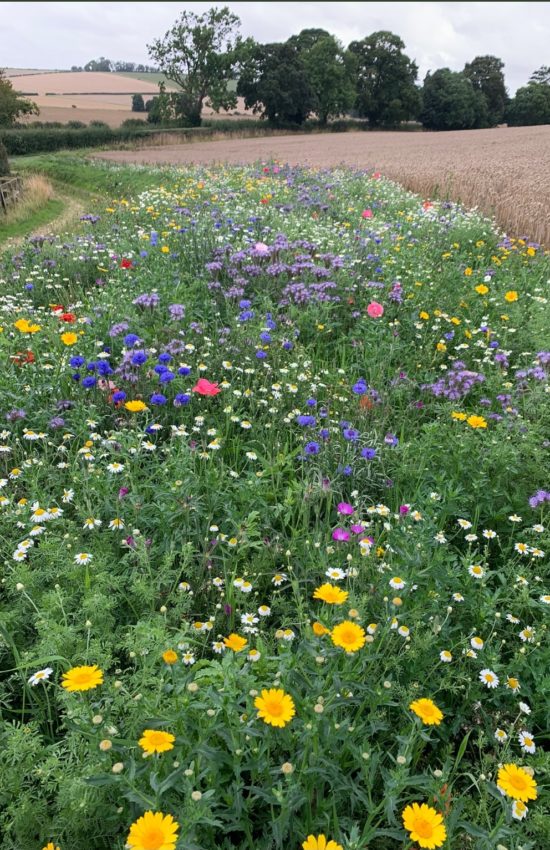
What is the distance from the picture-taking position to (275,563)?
2.63 meters

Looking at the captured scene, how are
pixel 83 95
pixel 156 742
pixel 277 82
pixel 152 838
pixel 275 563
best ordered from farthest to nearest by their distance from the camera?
pixel 83 95 → pixel 277 82 → pixel 275 563 → pixel 156 742 → pixel 152 838

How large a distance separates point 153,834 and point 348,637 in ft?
2.29

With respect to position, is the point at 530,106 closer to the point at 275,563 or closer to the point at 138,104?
the point at 138,104

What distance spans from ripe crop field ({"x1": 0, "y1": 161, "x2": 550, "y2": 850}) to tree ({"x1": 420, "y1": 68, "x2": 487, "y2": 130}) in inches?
2783

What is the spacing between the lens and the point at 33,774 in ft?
5.57

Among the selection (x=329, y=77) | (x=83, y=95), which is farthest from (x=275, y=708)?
(x=83, y=95)

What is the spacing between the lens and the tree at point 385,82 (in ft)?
205

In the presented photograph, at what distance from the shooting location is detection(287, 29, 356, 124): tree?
187ft

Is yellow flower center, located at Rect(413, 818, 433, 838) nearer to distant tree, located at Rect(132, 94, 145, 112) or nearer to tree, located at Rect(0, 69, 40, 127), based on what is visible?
tree, located at Rect(0, 69, 40, 127)

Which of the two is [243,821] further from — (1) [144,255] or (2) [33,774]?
(1) [144,255]

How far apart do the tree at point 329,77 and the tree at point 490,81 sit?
23.9 m

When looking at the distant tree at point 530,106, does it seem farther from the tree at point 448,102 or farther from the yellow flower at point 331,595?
the yellow flower at point 331,595

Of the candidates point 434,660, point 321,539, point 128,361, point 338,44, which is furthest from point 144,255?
point 338,44

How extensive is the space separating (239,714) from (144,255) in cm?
516
